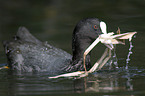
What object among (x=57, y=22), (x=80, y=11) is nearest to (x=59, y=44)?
(x=57, y=22)

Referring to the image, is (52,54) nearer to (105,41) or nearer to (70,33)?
(105,41)

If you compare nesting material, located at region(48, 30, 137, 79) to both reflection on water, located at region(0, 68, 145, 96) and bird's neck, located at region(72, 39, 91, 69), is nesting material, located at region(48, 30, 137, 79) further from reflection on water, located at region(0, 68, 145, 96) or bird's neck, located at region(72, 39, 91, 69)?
bird's neck, located at region(72, 39, 91, 69)

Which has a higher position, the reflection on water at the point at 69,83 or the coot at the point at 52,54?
the coot at the point at 52,54

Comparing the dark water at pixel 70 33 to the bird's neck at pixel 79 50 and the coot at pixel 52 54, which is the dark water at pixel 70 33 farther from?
the bird's neck at pixel 79 50

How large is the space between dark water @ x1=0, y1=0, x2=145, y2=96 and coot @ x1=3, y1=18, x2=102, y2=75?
0.40m

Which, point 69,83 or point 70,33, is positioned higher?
point 70,33

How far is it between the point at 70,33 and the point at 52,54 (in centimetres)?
424

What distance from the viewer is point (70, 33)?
46.2ft

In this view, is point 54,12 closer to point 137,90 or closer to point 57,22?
point 57,22

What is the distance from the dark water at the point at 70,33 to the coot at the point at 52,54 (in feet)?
1.32

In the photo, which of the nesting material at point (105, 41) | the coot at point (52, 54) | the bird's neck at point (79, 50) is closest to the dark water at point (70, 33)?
the nesting material at point (105, 41)

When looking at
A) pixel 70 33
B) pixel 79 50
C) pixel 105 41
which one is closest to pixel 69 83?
pixel 105 41

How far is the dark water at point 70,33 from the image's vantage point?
7328 millimetres

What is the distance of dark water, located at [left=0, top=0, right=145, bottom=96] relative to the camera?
7.33 metres
